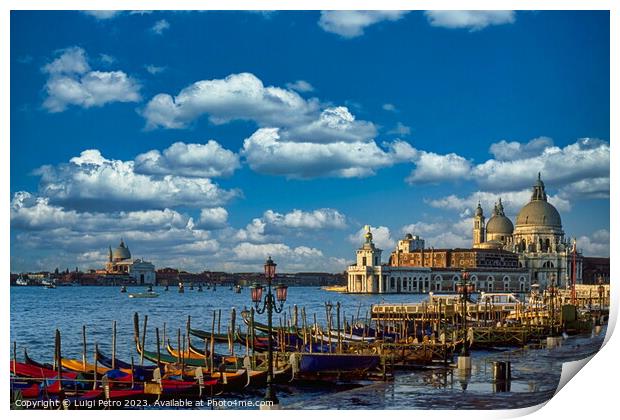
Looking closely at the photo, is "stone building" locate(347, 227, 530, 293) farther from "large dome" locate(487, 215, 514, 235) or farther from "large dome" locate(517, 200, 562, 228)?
"large dome" locate(487, 215, 514, 235)

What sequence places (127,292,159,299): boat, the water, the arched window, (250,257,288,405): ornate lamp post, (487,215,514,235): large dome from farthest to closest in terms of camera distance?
(487,215,514,235): large dome
the arched window
(127,292,159,299): boat
the water
(250,257,288,405): ornate lamp post

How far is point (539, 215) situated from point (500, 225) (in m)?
9.04

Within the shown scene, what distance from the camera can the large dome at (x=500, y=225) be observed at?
262 ft

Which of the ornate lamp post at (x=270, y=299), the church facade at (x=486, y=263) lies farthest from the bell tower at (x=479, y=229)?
the ornate lamp post at (x=270, y=299)

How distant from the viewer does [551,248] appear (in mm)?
71688

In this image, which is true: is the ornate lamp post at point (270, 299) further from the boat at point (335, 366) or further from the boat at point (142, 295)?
the boat at point (142, 295)

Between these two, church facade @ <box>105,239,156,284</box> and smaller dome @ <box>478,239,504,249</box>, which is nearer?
church facade @ <box>105,239,156,284</box>

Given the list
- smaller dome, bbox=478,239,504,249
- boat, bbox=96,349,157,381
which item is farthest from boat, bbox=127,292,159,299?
boat, bbox=96,349,157,381

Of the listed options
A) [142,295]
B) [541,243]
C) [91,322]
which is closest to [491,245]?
[541,243]

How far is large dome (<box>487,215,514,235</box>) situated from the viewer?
79.8 metres

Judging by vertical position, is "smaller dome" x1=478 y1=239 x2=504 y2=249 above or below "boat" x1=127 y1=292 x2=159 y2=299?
above

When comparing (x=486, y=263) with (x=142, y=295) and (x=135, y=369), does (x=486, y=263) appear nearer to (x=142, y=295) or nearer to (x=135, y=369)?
(x=142, y=295)

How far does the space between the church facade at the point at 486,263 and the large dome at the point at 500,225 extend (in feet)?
6.00
